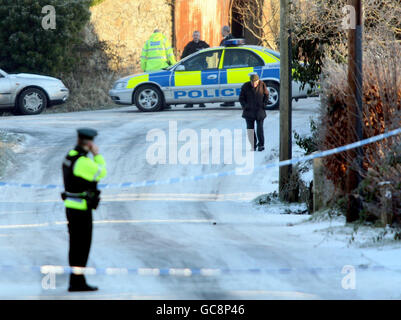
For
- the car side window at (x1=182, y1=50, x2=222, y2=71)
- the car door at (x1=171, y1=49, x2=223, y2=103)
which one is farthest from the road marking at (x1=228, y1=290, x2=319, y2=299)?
the car side window at (x1=182, y1=50, x2=222, y2=71)

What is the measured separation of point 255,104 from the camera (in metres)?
16.1

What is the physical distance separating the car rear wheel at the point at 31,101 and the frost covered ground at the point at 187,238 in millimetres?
3721

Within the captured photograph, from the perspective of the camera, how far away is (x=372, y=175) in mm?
10055

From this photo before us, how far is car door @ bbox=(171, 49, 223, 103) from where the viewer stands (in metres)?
20.3

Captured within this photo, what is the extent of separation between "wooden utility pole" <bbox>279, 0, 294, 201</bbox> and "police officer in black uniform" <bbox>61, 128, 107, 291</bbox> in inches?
258

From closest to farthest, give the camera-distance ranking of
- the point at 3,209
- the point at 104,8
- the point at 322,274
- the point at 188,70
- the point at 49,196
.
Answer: the point at 322,274
the point at 3,209
the point at 49,196
the point at 188,70
the point at 104,8

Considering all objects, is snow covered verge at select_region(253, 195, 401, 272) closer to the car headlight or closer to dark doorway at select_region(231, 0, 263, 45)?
the car headlight

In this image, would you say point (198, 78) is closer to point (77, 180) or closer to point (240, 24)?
point (240, 24)

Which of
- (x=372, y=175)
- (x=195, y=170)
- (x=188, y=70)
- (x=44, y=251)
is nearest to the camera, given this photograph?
(x=44, y=251)

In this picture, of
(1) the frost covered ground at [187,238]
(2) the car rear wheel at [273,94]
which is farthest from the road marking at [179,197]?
(2) the car rear wheel at [273,94]
